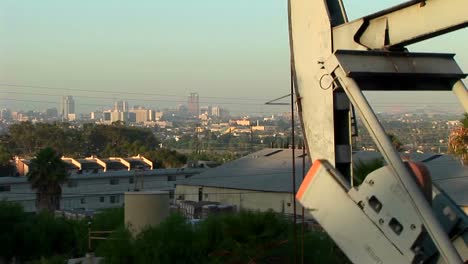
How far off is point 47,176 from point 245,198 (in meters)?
11.8

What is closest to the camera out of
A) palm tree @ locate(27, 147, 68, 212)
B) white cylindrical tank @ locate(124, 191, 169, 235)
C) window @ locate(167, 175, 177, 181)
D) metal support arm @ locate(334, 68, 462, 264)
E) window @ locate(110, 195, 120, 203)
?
metal support arm @ locate(334, 68, 462, 264)

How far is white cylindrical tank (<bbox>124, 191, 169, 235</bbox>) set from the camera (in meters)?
20.9

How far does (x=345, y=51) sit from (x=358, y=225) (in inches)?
59.5

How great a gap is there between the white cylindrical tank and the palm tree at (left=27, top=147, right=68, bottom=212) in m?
21.8

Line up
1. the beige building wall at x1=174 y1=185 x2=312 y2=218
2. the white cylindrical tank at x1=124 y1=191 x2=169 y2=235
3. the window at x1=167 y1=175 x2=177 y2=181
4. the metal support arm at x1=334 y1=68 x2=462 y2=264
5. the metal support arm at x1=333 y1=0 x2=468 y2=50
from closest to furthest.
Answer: the metal support arm at x1=334 y1=68 x2=462 y2=264 → the metal support arm at x1=333 y1=0 x2=468 y2=50 → the white cylindrical tank at x1=124 y1=191 x2=169 y2=235 → the beige building wall at x1=174 y1=185 x2=312 y2=218 → the window at x1=167 y1=175 x2=177 y2=181

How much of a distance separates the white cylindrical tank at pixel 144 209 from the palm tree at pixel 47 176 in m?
21.8

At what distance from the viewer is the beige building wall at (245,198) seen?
42731 millimetres

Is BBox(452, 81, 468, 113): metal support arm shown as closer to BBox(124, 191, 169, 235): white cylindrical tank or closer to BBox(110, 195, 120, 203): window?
BBox(124, 191, 169, 235): white cylindrical tank

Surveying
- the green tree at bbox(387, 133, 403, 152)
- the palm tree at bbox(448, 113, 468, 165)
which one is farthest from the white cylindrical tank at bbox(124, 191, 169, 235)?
the palm tree at bbox(448, 113, 468, 165)

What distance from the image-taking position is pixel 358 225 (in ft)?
21.3

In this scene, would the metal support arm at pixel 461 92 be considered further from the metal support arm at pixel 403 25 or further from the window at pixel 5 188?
the window at pixel 5 188

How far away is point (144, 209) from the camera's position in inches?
827

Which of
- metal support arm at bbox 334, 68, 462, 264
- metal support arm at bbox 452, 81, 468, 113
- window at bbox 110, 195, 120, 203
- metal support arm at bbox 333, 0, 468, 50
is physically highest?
metal support arm at bbox 333, 0, 468, 50

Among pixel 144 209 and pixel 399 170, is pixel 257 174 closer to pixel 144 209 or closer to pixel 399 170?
pixel 144 209
